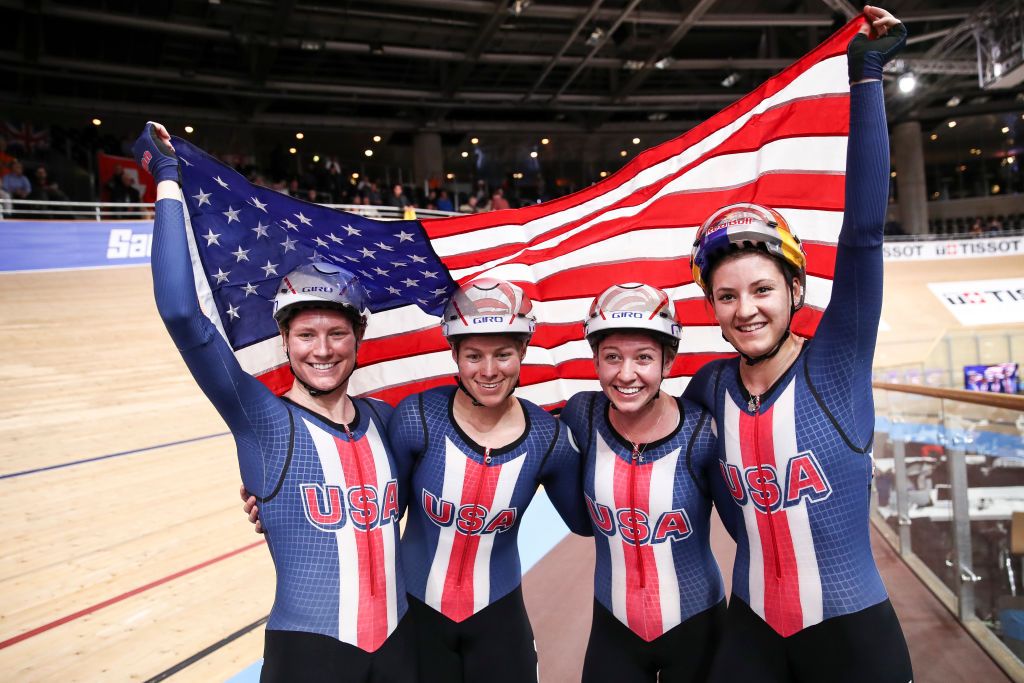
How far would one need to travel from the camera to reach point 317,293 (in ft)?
7.73

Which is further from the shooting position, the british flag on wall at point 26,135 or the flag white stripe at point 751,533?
the british flag on wall at point 26,135

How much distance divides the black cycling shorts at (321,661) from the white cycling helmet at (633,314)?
1.40m

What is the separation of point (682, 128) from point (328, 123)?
15978mm

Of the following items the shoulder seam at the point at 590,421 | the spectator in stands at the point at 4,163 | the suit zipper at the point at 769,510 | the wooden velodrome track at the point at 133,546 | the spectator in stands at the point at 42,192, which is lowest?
the wooden velodrome track at the point at 133,546

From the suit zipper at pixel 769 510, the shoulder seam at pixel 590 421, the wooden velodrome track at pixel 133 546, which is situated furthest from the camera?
the wooden velodrome track at pixel 133 546

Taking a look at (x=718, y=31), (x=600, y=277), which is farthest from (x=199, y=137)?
(x=600, y=277)

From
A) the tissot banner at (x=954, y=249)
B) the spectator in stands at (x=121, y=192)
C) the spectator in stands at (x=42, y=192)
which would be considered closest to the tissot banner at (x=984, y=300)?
the tissot banner at (x=954, y=249)

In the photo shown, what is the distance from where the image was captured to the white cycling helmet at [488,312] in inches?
96.6

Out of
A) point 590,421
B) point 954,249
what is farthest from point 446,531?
point 954,249

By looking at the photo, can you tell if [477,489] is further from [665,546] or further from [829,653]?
[829,653]

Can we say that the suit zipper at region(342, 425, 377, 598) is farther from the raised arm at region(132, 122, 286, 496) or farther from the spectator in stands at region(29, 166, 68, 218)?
the spectator in stands at region(29, 166, 68, 218)

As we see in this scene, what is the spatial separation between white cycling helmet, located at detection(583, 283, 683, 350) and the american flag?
0.81 meters

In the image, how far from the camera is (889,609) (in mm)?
2107

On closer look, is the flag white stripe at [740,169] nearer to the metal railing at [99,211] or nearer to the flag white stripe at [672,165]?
the flag white stripe at [672,165]
